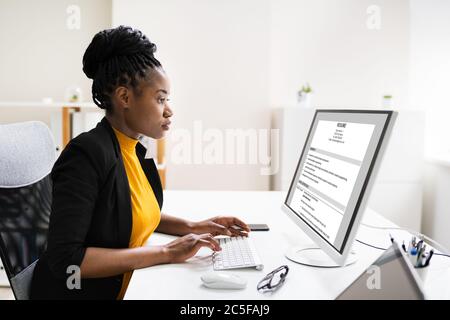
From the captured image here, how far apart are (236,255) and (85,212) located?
407mm

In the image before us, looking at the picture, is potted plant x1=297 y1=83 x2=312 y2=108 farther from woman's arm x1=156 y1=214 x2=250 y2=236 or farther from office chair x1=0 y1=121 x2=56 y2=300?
office chair x1=0 y1=121 x2=56 y2=300

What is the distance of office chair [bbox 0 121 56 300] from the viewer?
43.4 inches

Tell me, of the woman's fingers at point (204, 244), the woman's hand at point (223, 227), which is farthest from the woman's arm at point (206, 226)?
the woman's fingers at point (204, 244)

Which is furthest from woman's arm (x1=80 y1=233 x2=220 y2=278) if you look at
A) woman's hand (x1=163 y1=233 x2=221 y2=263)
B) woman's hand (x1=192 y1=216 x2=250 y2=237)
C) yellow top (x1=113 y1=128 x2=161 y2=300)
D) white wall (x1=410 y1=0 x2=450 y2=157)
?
white wall (x1=410 y1=0 x2=450 y2=157)

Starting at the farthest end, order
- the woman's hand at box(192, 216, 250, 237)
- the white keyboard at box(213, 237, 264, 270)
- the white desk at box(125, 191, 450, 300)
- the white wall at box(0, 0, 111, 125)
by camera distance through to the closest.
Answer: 1. the white wall at box(0, 0, 111, 125)
2. the woman's hand at box(192, 216, 250, 237)
3. the white keyboard at box(213, 237, 264, 270)
4. the white desk at box(125, 191, 450, 300)

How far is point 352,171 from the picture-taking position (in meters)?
0.99

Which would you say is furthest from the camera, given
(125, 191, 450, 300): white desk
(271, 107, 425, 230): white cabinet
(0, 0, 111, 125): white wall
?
(0, 0, 111, 125): white wall

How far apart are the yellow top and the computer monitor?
15.7 inches

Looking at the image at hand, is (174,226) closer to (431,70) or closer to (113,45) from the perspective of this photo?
(113,45)

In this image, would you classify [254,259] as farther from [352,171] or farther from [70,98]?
[70,98]

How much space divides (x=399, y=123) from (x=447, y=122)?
0.59 metres

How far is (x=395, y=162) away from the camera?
3180 mm
